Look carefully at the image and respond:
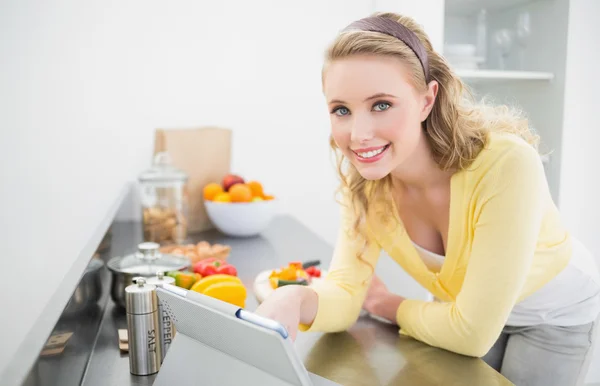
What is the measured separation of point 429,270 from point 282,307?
0.39 metres

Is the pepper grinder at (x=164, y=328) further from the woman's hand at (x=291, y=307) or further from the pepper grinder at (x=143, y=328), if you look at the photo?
the woman's hand at (x=291, y=307)

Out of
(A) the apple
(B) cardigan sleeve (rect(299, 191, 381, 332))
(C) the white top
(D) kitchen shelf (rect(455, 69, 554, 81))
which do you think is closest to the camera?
(B) cardigan sleeve (rect(299, 191, 381, 332))

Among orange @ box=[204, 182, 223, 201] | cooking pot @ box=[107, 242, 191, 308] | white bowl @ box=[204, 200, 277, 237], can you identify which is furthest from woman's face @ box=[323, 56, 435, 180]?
orange @ box=[204, 182, 223, 201]

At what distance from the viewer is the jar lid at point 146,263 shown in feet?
3.96

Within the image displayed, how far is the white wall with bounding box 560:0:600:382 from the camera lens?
2312mm

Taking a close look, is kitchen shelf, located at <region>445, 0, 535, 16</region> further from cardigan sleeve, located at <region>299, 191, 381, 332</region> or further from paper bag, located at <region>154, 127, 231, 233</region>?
cardigan sleeve, located at <region>299, 191, 381, 332</region>

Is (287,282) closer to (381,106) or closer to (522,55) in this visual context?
(381,106)

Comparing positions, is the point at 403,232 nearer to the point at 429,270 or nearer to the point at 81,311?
the point at 429,270

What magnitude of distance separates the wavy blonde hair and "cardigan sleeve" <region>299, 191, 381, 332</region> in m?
0.03

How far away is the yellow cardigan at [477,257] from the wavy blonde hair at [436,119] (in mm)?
28

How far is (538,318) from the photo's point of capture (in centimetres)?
127

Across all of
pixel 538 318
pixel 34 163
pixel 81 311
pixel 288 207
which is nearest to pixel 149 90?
pixel 34 163

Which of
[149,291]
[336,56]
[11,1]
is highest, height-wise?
[11,1]

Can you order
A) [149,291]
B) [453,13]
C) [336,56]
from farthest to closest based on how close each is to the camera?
[453,13] → [336,56] → [149,291]
